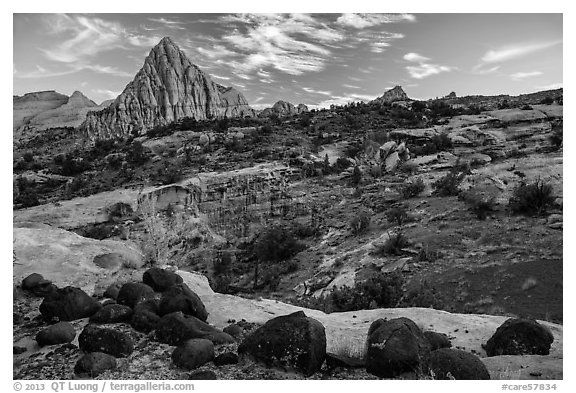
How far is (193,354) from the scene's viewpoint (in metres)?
5.52

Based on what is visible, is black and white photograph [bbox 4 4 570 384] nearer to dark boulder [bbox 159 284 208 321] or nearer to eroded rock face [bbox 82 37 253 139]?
dark boulder [bbox 159 284 208 321]

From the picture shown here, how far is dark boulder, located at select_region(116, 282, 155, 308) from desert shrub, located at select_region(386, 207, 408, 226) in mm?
11375

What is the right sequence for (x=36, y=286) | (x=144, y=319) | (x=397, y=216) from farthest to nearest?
(x=397, y=216) < (x=36, y=286) < (x=144, y=319)

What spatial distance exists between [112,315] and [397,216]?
1236cm

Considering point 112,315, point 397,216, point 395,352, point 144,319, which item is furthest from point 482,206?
point 112,315

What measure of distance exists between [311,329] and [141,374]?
236 cm

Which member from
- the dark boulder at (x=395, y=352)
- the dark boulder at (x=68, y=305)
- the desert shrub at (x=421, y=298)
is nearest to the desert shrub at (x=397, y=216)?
the desert shrub at (x=421, y=298)

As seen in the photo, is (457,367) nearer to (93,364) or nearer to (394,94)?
(93,364)

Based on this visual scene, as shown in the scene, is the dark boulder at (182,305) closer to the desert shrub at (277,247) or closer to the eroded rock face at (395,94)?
the eroded rock face at (395,94)

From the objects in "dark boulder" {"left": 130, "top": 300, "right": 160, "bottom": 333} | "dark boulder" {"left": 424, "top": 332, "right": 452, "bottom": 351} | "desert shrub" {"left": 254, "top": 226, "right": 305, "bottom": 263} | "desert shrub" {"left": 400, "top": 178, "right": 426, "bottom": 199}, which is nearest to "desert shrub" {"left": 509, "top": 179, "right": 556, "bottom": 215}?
"desert shrub" {"left": 400, "top": 178, "right": 426, "bottom": 199}

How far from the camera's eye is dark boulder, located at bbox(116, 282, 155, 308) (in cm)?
724
